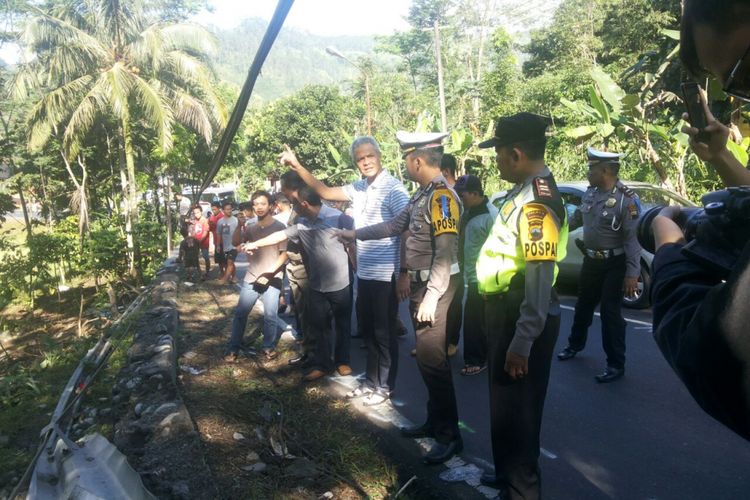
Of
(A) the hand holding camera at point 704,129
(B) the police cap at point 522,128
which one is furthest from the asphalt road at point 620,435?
(A) the hand holding camera at point 704,129

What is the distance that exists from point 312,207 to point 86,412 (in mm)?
2841

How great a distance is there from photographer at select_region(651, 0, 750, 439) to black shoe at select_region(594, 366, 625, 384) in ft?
14.0

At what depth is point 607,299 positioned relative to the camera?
16.4 ft

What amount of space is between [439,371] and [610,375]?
211 centimetres

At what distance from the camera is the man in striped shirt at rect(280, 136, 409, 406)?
460 cm

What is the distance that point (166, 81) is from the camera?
18.9 meters

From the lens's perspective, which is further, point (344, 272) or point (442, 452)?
point (344, 272)

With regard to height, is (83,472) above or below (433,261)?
below

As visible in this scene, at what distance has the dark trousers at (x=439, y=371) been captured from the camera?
363 cm

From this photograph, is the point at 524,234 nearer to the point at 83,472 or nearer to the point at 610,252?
the point at 83,472

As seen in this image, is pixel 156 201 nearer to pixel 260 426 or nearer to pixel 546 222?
pixel 260 426

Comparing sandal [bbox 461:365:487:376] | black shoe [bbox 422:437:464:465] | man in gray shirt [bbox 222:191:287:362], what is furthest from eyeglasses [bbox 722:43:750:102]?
man in gray shirt [bbox 222:191:287:362]

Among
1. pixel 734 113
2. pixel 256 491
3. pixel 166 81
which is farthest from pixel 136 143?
pixel 256 491

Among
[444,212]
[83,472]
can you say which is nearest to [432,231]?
[444,212]
